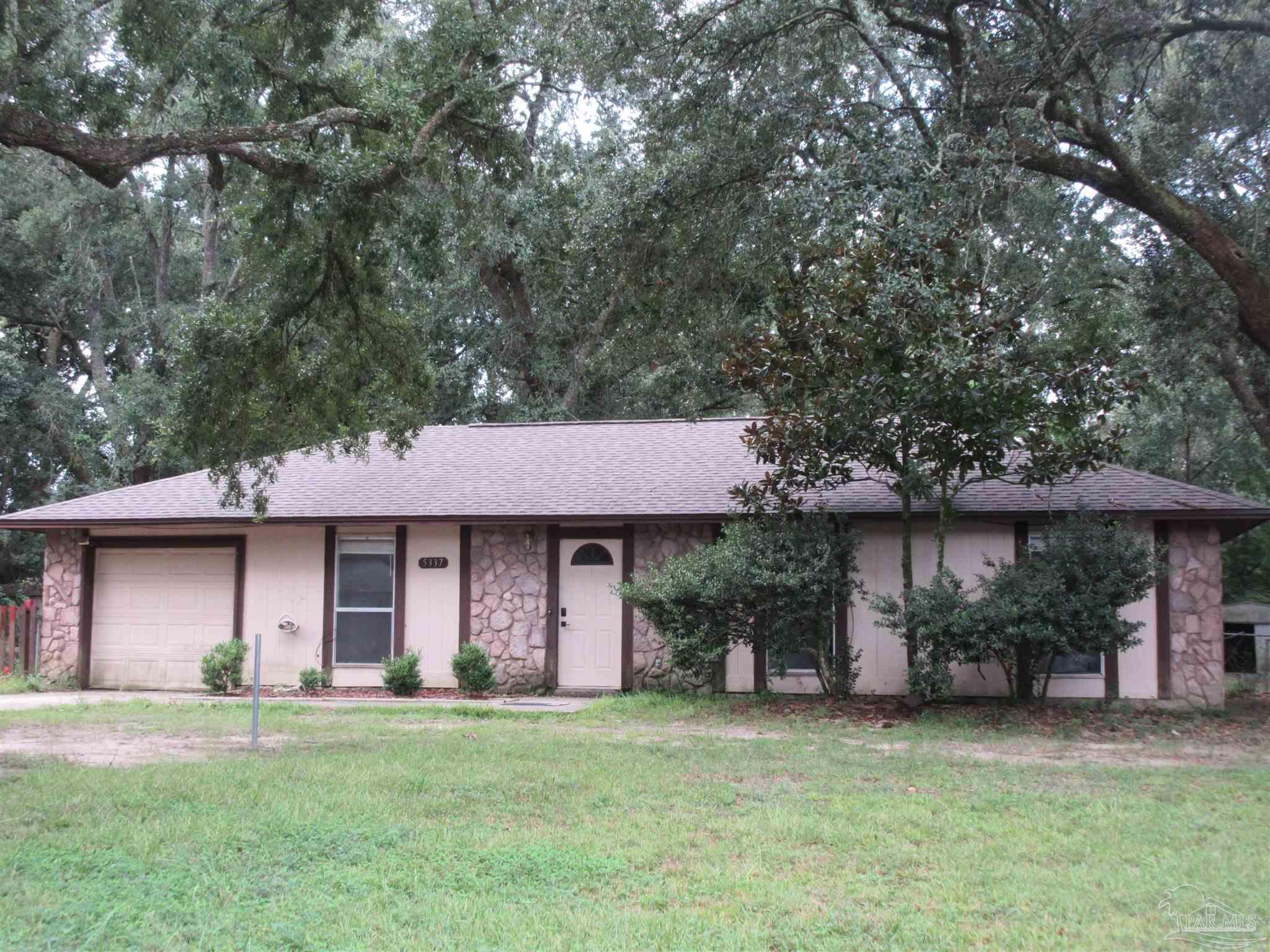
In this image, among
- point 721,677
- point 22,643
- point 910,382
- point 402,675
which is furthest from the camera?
point 22,643

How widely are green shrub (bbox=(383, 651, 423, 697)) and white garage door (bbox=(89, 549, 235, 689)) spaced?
273 centimetres

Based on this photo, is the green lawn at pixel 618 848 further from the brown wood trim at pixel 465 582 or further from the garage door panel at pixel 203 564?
the garage door panel at pixel 203 564

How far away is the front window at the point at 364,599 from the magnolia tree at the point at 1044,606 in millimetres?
6725

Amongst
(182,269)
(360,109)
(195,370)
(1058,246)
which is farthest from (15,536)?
(1058,246)

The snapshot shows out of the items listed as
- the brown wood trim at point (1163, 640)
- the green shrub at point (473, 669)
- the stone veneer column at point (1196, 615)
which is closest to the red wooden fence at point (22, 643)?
the green shrub at point (473, 669)

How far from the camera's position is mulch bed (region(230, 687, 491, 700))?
1370 cm

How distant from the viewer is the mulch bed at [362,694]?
44.9 ft

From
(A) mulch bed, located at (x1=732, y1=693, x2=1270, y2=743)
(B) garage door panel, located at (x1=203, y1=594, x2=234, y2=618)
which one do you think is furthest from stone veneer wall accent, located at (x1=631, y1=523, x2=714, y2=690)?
Result: (B) garage door panel, located at (x1=203, y1=594, x2=234, y2=618)

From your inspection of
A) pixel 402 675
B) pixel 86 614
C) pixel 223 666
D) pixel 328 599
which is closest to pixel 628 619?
pixel 402 675

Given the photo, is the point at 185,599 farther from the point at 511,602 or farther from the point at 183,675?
the point at 511,602

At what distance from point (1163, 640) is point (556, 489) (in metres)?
7.81

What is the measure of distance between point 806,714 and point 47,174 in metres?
19.9

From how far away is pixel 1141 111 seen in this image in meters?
14.1

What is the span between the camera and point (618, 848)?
5809 millimetres
